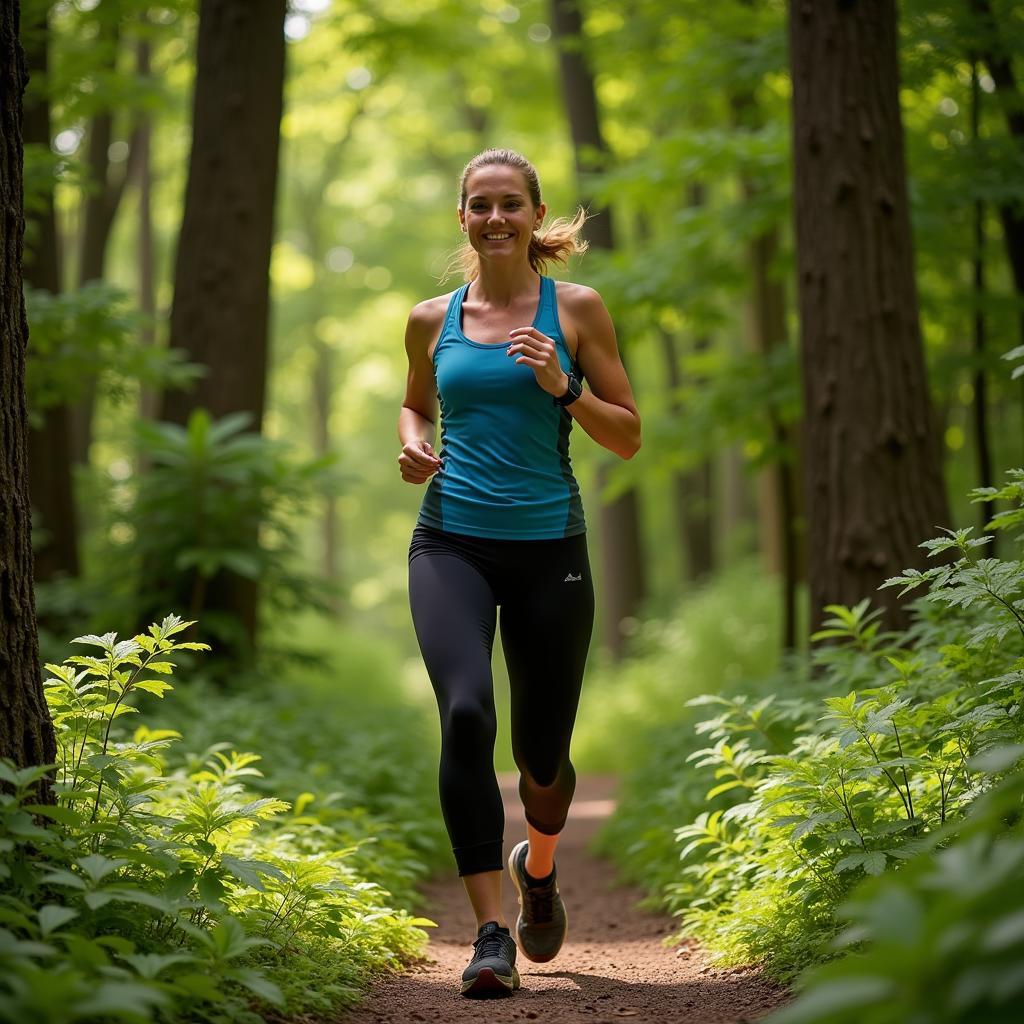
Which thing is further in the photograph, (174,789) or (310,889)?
(174,789)

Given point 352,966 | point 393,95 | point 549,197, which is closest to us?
point 352,966

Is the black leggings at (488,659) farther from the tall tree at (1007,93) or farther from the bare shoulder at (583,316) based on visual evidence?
the tall tree at (1007,93)

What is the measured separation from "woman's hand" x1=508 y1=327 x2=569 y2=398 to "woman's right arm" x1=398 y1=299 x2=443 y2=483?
17.8 inches

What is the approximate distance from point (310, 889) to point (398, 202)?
23717 millimetres

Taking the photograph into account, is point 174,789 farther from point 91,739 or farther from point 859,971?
point 859,971

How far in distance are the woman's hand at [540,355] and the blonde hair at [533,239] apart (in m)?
0.65

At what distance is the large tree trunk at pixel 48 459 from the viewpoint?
939cm

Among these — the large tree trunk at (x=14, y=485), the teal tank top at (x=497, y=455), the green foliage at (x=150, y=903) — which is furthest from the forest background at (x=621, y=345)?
the large tree trunk at (x=14, y=485)

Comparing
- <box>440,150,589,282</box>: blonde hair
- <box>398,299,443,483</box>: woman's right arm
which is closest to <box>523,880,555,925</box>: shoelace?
<box>398,299,443,483</box>: woman's right arm

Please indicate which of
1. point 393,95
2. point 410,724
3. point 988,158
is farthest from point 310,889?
point 393,95

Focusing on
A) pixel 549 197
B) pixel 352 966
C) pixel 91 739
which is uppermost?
pixel 549 197

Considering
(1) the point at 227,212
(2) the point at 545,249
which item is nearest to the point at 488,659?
(2) the point at 545,249

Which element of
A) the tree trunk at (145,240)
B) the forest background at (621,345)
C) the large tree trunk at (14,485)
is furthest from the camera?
the tree trunk at (145,240)

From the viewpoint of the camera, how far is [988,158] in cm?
804
